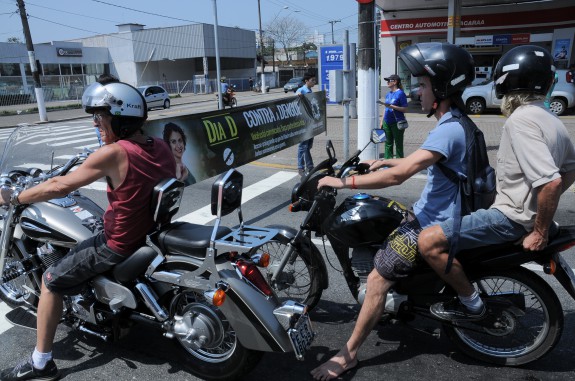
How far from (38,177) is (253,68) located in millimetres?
64772

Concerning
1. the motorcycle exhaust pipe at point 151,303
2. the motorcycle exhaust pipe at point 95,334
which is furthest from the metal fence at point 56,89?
the motorcycle exhaust pipe at point 151,303

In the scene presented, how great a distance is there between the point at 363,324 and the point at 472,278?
756 mm

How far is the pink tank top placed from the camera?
2875mm

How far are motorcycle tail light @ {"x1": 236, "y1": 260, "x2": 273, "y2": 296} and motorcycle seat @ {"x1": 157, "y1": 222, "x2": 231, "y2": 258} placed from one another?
224 millimetres

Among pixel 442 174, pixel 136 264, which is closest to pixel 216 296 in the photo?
pixel 136 264

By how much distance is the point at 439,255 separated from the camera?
2.81 meters

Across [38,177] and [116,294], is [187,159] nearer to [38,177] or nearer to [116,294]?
[38,177]

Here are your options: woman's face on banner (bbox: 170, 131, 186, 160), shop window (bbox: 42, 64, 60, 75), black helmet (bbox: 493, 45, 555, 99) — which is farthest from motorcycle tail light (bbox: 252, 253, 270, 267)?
shop window (bbox: 42, 64, 60, 75)

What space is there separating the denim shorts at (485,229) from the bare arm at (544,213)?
0.09m

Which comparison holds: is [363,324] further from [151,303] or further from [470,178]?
[151,303]

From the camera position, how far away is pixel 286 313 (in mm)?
2719

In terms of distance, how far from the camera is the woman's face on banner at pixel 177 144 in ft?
21.7

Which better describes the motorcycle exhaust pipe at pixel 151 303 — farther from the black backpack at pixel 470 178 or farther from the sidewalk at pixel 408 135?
the sidewalk at pixel 408 135

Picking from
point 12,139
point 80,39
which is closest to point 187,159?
point 12,139
